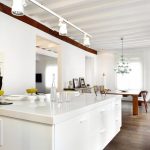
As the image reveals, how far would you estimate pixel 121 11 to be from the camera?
3666 millimetres

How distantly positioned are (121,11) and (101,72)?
5199mm

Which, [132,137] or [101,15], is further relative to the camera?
[101,15]

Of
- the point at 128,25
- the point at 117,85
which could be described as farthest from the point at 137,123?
the point at 117,85

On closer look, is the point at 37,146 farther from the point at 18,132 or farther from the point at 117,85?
the point at 117,85

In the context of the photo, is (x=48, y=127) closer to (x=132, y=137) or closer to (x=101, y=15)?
(x=132, y=137)

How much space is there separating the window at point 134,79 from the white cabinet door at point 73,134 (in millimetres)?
6620

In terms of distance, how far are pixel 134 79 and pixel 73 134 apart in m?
6.99

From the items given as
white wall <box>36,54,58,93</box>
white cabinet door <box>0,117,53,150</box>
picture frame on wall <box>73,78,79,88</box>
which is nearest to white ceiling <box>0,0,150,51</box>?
picture frame on wall <box>73,78,79,88</box>

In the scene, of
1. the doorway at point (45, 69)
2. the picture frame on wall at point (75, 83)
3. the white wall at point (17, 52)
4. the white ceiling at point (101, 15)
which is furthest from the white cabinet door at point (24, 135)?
the doorway at point (45, 69)

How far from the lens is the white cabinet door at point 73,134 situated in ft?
4.46

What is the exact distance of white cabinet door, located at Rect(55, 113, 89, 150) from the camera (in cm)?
136

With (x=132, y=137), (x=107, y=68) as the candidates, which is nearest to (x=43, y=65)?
(x=107, y=68)

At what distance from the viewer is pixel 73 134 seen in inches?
61.7

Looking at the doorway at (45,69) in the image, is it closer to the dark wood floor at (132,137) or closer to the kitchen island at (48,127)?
the dark wood floor at (132,137)
